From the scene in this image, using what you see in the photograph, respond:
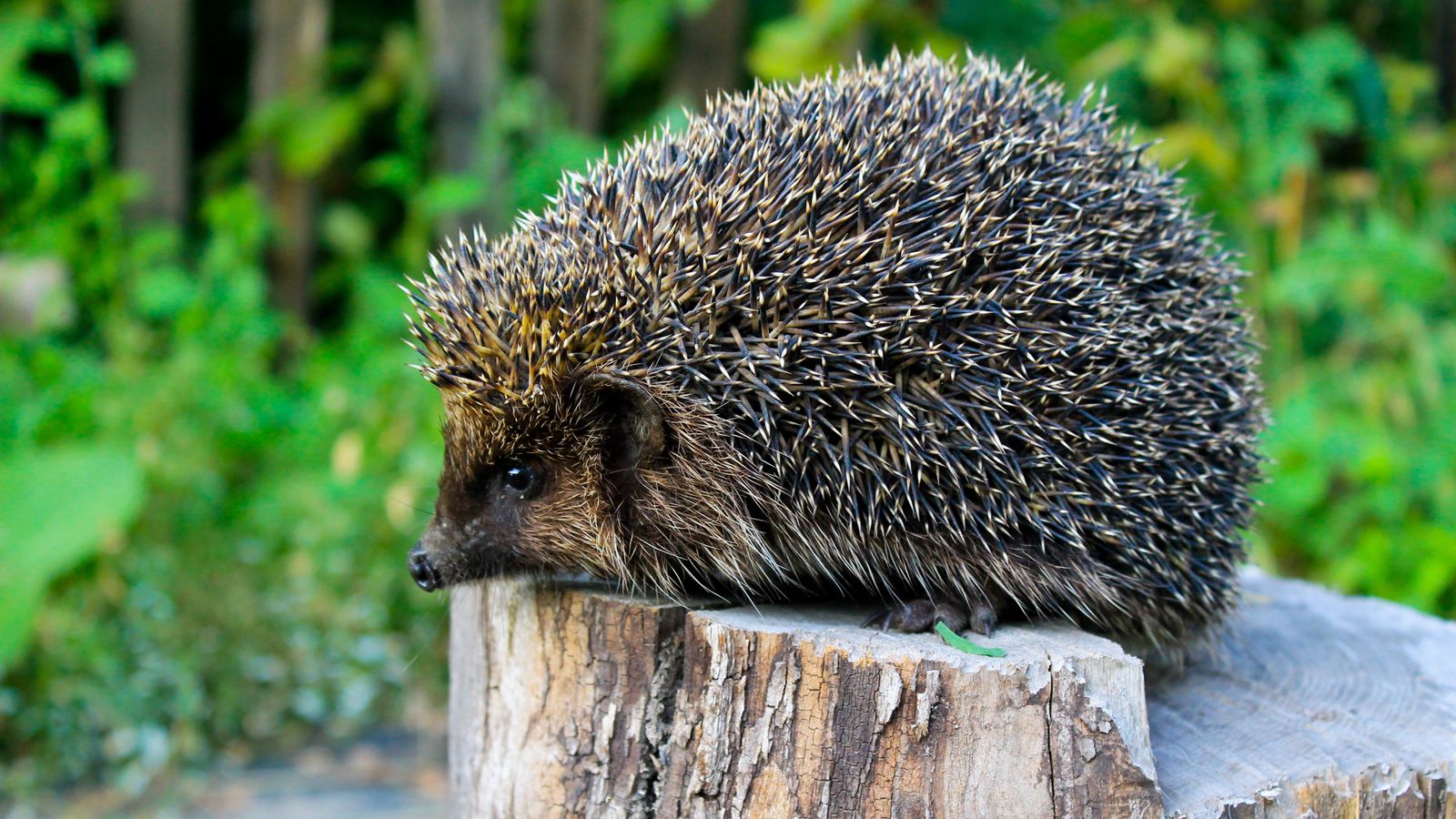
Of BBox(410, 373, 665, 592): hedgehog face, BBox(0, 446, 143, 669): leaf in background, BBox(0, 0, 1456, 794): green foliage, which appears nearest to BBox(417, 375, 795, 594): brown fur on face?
BBox(410, 373, 665, 592): hedgehog face

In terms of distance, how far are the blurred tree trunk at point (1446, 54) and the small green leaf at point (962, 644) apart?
323 inches

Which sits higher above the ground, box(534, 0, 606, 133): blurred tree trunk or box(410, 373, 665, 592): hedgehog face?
box(534, 0, 606, 133): blurred tree trunk

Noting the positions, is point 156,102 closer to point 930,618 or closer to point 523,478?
point 523,478

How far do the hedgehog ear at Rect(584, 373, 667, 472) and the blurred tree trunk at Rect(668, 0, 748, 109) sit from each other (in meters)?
7.67

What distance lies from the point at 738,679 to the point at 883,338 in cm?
103

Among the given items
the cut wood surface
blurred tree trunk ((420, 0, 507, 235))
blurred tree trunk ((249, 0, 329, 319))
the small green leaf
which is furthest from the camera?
blurred tree trunk ((249, 0, 329, 319))

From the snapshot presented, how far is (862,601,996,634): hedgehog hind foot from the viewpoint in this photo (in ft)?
11.7

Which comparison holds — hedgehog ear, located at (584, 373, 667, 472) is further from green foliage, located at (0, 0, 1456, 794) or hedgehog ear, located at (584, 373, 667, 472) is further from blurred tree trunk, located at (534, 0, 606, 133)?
blurred tree trunk, located at (534, 0, 606, 133)

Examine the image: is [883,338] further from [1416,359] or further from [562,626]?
[1416,359]

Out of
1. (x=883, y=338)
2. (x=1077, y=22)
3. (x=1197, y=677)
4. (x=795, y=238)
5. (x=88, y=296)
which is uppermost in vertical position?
(x=1077, y=22)

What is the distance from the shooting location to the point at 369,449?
7988 millimetres

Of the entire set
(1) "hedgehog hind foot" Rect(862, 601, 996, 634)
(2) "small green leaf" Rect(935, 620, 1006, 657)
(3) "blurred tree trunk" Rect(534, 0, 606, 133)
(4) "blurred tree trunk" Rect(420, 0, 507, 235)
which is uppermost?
(3) "blurred tree trunk" Rect(534, 0, 606, 133)

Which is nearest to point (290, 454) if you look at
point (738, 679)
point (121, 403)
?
point (121, 403)

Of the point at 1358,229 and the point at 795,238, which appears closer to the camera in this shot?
the point at 795,238
